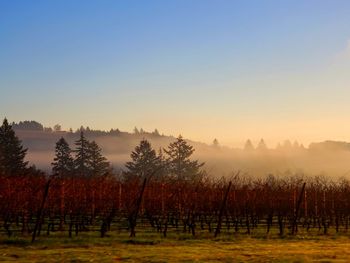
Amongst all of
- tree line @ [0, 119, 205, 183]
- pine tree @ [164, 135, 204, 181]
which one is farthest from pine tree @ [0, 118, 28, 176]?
pine tree @ [164, 135, 204, 181]

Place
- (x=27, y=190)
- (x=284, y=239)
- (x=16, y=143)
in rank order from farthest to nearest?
1. (x=16, y=143)
2. (x=27, y=190)
3. (x=284, y=239)

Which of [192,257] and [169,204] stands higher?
[169,204]

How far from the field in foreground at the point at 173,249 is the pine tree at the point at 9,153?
34514 mm

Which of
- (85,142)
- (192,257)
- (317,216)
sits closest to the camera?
(192,257)

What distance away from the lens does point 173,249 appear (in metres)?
18.9

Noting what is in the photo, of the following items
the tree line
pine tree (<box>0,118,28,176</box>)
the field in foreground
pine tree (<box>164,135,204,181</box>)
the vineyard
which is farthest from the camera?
pine tree (<box>164,135,204,181</box>)

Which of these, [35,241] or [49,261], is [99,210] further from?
[49,261]

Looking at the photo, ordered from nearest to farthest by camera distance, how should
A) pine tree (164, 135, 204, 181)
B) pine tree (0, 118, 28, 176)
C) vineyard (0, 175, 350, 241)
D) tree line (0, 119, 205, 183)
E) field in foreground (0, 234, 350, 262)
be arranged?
field in foreground (0, 234, 350, 262), vineyard (0, 175, 350, 241), pine tree (0, 118, 28, 176), tree line (0, 119, 205, 183), pine tree (164, 135, 204, 181)

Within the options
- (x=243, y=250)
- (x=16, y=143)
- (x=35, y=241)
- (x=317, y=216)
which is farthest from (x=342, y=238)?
(x=16, y=143)

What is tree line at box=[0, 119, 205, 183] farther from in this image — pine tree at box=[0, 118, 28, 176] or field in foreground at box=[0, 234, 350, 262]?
field in foreground at box=[0, 234, 350, 262]

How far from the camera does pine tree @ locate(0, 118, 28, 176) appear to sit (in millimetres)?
56062

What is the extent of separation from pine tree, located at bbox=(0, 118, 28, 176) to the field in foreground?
113 ft

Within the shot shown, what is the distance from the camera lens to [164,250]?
18500 millimetres

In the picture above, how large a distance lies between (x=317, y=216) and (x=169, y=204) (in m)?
9.31
